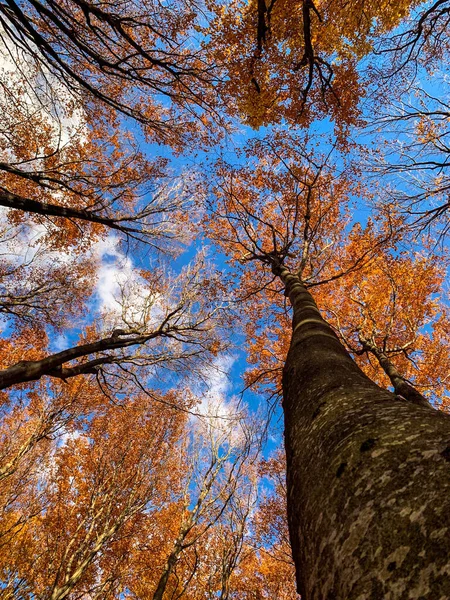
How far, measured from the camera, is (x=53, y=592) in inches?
198

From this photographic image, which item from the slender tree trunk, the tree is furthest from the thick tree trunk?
the slender tree trunk

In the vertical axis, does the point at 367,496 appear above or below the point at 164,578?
above

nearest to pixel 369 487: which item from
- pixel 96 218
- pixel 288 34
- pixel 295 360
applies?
pixel 295 360

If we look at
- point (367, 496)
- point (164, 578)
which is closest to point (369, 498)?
point (367, 496)

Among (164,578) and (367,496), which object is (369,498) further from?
(164,578)

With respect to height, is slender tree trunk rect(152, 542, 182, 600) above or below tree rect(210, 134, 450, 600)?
below

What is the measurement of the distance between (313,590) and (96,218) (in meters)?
5.08

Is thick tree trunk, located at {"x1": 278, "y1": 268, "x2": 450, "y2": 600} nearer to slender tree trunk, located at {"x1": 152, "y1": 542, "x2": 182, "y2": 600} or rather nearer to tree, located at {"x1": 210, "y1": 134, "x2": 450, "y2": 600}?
tree, located at {"x1": 210, "y1": 134, "x2": 450, "y2": 600}

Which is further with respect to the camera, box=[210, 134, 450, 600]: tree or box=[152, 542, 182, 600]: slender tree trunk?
box=[152, 542, 182, 600]: slender tree trunk

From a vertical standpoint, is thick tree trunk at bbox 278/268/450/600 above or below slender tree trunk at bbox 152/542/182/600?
above

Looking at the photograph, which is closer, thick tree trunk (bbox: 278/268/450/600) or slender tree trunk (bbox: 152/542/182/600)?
thick tree trunk (bbox: 278/268/450/600)

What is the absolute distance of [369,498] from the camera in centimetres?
85

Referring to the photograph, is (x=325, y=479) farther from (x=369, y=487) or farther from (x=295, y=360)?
(x=295, y=360)

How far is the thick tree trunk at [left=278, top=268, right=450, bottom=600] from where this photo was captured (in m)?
0.63
